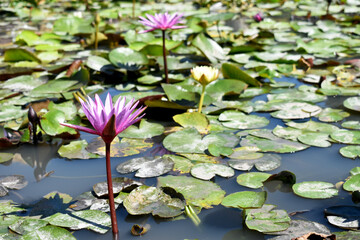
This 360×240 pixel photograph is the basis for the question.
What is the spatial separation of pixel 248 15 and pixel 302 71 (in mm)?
2572

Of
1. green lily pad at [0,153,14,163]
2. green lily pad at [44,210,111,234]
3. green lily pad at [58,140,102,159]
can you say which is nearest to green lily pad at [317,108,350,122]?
green lily pad at [58,140,102,159]

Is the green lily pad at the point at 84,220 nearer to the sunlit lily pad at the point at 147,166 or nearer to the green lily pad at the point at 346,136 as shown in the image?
the sunlit lily pad at the point at 147,166

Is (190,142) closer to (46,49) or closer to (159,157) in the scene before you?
(159,157)

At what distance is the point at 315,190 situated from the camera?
1.67m

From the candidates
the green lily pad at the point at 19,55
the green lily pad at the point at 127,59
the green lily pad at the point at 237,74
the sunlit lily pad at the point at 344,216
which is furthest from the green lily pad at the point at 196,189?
→ the green lily pad at the point at 19,55

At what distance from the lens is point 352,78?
3062mm

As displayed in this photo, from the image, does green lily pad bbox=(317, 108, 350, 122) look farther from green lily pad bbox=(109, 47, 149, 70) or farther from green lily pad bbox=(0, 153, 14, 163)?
green lily pad bbox=(0, 153, 14, 163)

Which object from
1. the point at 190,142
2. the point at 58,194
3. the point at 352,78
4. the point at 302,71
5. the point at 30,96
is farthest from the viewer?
the point at 302,71

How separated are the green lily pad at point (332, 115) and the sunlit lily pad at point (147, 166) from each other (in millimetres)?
1015

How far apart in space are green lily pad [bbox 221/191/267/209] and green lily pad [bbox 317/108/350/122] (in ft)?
3.30

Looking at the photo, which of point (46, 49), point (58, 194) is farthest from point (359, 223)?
point (46, 49)

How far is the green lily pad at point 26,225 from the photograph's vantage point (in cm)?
148

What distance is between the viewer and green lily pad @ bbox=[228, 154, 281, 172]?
188 cm

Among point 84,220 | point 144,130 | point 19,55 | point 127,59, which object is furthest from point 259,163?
point 19,55
